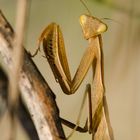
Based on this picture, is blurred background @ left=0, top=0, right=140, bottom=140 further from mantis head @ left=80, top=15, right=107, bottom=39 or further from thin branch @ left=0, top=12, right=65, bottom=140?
thin branch @ left=0, top=12, right=65, bottom=140

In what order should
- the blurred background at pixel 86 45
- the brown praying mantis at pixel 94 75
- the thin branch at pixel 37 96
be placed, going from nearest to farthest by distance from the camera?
the thin branch at pixel 37 96, the brown praying mantis at pixel 94 75, the blurred background at pixel 86 45

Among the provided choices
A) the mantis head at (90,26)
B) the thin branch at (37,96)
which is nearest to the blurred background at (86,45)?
the mantis head at (90,26)

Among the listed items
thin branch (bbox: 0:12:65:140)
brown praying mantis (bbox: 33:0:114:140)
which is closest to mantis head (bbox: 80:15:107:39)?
brown praying mantis (bbox: 33:0:114:140)

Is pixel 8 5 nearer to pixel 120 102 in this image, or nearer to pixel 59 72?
pixel 120 102

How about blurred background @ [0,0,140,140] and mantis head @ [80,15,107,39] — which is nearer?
mantis head @ [80,15,107,39]

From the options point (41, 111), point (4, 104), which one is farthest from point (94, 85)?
point (4, 104)

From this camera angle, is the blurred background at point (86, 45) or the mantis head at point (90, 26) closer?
the mantis head at point (90, 26)

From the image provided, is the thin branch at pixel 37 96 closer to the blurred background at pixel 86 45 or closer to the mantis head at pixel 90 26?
the mantis head at pixel 90 26

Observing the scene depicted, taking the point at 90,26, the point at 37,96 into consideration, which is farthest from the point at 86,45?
the point at 37,96
